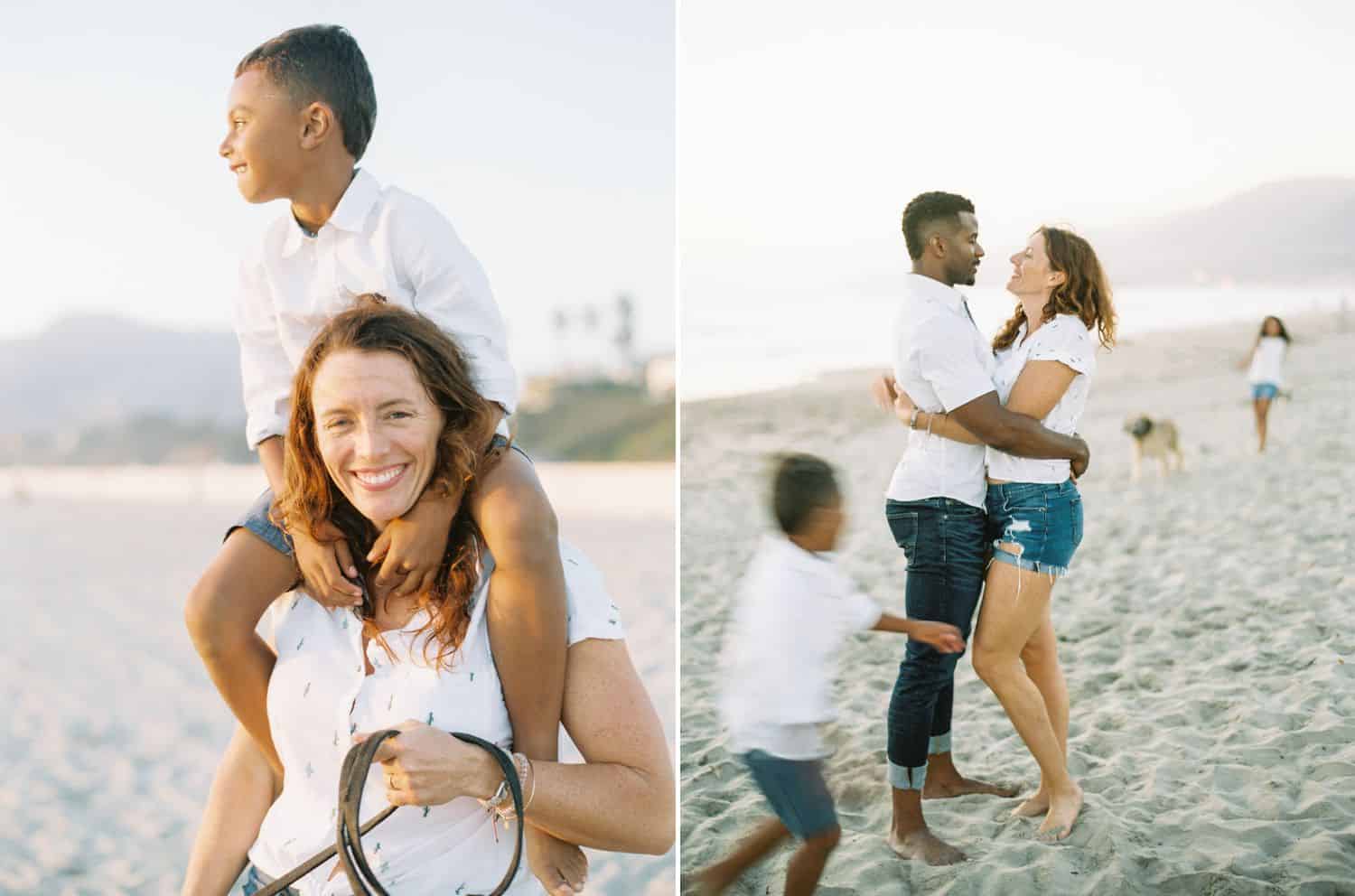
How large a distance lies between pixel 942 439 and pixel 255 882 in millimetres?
1442

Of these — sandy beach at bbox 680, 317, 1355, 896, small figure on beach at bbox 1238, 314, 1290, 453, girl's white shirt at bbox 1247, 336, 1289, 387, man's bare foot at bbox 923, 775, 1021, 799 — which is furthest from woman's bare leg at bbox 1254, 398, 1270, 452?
man's bare foot at bbox 923, 775, 1021, 799

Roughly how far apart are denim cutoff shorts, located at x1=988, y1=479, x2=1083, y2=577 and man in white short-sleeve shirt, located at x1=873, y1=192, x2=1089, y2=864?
0.13 feet

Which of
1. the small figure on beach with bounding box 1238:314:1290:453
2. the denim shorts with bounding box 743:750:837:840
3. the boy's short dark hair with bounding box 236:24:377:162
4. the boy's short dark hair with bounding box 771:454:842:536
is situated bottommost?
the denim shorts with bounding box 743:750:837:840

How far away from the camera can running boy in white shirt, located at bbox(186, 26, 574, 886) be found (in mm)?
1534

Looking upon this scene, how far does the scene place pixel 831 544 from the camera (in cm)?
234

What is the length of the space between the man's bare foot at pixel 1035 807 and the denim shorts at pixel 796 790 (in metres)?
0.83

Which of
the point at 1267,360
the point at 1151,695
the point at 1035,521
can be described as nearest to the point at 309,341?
the point at 1035,521

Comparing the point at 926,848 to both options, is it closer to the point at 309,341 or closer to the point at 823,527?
the point at 823,527

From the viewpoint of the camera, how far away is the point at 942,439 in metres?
2.43

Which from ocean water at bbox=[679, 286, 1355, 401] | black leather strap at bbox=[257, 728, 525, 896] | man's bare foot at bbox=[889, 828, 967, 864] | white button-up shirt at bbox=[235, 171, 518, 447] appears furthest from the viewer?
ocean water at bbox=[679, 286, 1355, 401]

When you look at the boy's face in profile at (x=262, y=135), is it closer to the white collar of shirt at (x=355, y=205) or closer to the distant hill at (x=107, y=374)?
the white collar of shirt at (x=355, y=205)

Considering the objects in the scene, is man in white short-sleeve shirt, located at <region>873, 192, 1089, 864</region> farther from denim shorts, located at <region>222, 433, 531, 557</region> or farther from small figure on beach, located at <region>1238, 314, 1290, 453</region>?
small figure on beach, located at <region>1238, 314, 1290, 453</region>

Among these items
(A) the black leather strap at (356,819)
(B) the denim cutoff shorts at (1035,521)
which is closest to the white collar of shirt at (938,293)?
(B) the denim cutoff shorts at (1035,521)

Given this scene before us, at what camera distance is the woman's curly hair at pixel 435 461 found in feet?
5.08
